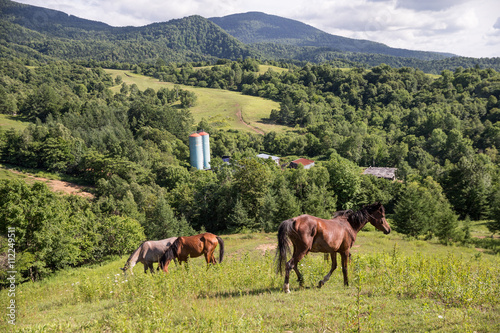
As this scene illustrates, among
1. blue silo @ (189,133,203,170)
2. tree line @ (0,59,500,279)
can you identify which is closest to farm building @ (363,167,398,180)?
tree line @ (0,59,500,279)

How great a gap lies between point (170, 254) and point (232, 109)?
11491 centimetres

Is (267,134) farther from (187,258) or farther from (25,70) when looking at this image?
(25,70)

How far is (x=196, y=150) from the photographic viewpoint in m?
71.5

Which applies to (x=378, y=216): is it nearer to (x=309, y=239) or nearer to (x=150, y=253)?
(x=309, y=239)

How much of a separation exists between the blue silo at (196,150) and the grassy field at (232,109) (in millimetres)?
32561

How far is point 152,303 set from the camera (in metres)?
6.61

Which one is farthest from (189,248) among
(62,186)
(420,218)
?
(62,186)

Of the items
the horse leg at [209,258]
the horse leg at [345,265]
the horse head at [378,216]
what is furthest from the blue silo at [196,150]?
the horse leg at [345,265]

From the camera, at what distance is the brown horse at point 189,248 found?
11.8 metres

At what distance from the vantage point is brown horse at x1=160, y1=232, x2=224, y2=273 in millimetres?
11750

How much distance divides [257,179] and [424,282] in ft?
94.0

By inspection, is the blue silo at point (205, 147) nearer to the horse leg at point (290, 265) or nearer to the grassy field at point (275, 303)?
the grassy field at point (275, 303)

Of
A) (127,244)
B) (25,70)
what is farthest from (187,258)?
(25,70)

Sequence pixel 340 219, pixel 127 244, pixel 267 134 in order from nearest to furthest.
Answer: pixel 340 219
pixel 127 244
pixel 267 134
